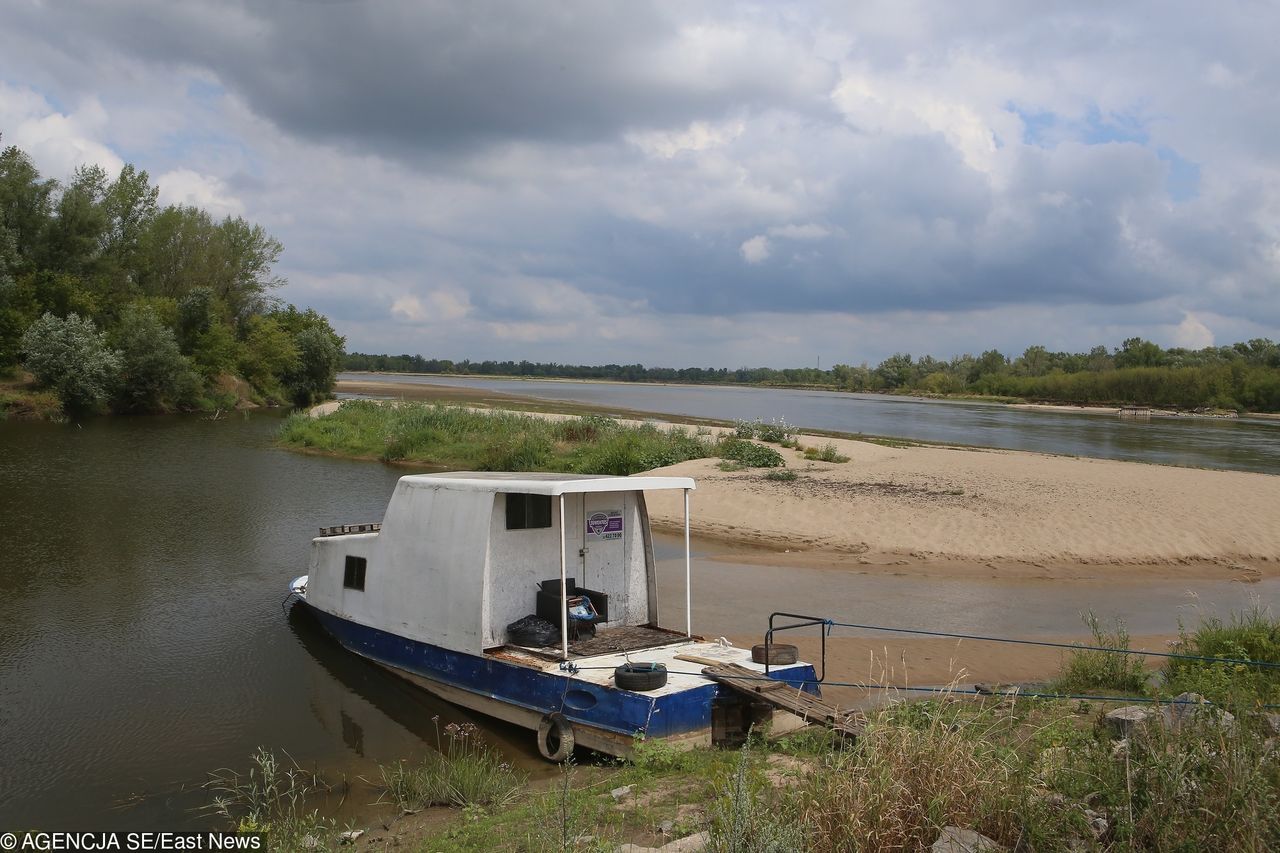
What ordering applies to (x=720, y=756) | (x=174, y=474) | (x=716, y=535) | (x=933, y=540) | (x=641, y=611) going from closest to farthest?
1. (x=720, y=756)
2. (x=641, y=611)
3. (x=933, y=540)
4. (x=716, y=535)
5. (x=174, y=474)

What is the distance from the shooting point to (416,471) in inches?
1242

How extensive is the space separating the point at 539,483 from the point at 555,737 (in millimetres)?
2754

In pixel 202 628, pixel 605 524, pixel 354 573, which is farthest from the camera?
pixel 202 628

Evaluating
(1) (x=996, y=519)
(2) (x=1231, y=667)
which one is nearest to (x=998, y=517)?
(1) (x=996, y=519)

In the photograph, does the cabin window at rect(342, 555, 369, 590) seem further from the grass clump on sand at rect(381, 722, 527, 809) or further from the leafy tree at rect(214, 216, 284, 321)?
the leafy tree at rect(214, 216, 284, 321)

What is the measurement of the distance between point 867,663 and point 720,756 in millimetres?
4736

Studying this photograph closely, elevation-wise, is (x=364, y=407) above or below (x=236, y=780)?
above

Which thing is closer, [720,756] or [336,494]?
[720,756]

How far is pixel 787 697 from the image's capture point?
319 inches

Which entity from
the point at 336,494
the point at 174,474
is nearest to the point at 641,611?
the point at 336,494

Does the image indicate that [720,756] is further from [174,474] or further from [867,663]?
[174,474]

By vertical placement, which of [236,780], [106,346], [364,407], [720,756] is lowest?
[236,780]

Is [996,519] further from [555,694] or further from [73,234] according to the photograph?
[73,234]
